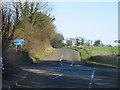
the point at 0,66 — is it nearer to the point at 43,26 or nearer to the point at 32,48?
the point at 32,48

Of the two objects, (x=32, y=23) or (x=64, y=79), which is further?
(x=32, y=23)

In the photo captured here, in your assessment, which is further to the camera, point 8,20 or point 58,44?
point 58,44

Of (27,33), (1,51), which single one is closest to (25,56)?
(27,33)

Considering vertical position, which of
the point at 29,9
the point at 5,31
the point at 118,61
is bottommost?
the point at 118,61

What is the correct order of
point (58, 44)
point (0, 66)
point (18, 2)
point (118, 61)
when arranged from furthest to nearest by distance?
point (58, 44) < point (18, 2) < point (118, 61) < point (0, 66)

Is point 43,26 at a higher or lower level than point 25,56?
higher

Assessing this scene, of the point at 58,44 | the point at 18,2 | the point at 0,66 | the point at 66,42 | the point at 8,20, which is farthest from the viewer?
the point at 66,42

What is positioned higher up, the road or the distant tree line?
the distant tree line

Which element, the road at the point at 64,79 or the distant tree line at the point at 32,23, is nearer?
the road at the point at 64,79

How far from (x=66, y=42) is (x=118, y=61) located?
129600 mm

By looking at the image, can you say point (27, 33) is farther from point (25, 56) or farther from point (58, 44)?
point (58, 44)

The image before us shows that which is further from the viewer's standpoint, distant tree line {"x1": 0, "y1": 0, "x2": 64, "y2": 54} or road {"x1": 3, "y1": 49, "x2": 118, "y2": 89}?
distant tree line {"x1": 0, "y1": 0, "x2": 64, "y2": 54}

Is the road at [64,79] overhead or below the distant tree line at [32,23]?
below

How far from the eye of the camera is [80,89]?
1761 cm
